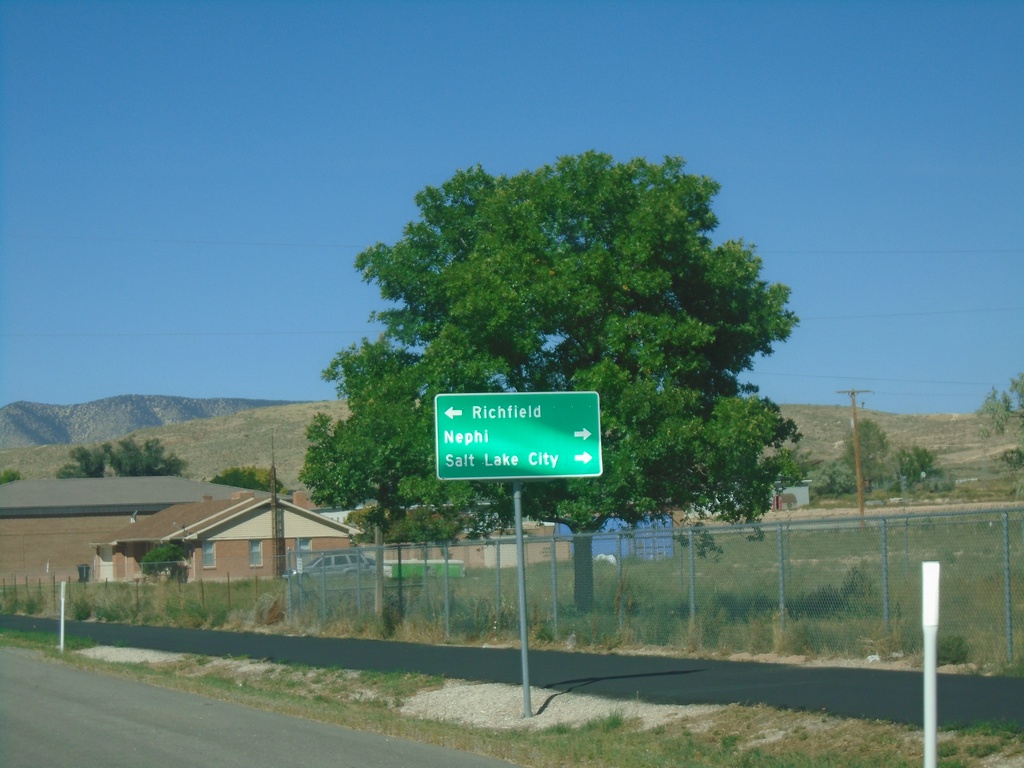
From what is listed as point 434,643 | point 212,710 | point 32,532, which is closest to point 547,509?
point 434,643

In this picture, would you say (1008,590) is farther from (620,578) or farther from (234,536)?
(234,536)

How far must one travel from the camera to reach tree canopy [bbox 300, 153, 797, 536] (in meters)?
23.1

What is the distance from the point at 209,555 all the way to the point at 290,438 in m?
67.3

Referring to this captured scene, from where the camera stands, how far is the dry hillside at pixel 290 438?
358 feet

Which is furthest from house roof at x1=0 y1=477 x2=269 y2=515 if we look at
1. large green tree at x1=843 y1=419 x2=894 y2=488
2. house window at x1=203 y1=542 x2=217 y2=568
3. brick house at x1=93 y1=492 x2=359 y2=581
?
large green tree at x1=843 y1=419 x2=894 y2=488

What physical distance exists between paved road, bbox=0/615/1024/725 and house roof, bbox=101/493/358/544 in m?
31.9

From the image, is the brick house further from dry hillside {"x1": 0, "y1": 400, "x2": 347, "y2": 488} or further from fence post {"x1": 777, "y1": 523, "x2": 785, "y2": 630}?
dry hillside {"x1": 0, "y1": 400, "x2": 347, "y2": 488}

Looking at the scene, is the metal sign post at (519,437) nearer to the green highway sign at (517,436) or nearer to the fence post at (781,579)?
the green highway sign at (517,436)

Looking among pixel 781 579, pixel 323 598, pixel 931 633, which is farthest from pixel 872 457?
pixel 931 633

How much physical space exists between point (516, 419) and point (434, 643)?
11.5 m

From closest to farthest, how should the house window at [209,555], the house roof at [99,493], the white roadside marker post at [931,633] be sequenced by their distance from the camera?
the white roadside marker post at [931,633], the house window at [209,555], the house roof at [99,493]

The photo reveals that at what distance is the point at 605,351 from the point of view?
79.5 ft

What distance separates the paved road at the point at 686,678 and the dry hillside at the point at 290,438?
258 ft

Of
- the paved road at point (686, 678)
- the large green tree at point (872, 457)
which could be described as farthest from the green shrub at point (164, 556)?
the large green tree at point (872, 457)
